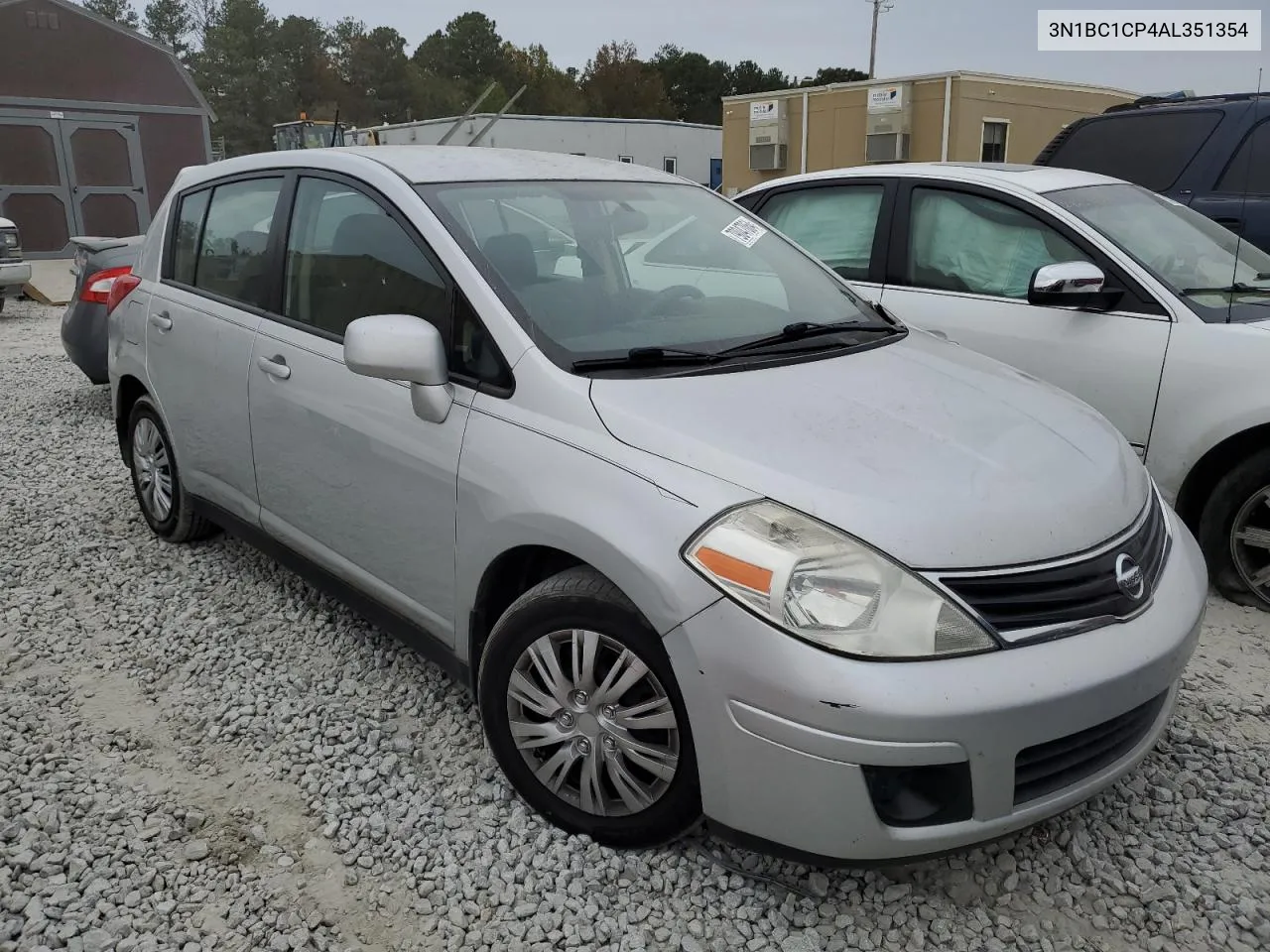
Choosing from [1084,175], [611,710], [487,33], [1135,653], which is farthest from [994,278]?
[487,33]

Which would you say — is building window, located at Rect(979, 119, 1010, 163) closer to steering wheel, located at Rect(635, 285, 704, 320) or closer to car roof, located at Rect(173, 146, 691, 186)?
car roof, located at Rect(173, 146, 691, 186)

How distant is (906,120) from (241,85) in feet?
194

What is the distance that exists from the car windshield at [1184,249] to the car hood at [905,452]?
1533 millimetres

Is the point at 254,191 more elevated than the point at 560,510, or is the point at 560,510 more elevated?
the point at 254,191

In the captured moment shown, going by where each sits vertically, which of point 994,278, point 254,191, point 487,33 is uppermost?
point 487,33

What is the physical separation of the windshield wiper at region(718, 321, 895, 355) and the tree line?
6636cm

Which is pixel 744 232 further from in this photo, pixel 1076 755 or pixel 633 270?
pixel 1076 755

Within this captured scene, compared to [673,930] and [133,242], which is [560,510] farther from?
[133,242]

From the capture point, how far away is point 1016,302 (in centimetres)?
429

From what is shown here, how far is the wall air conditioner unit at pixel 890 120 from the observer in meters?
19.2

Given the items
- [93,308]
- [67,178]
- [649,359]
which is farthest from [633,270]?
[67,178]

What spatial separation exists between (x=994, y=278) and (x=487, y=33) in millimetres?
80667

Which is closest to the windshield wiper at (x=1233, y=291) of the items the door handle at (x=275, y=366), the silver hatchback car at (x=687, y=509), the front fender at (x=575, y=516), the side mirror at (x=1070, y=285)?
the side mirror at (x=1070, y=285)

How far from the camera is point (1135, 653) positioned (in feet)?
6.92
